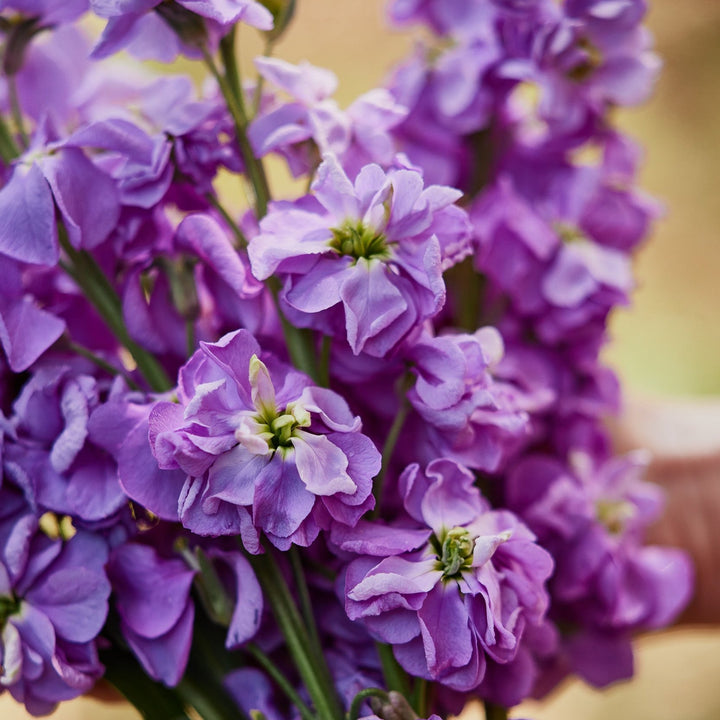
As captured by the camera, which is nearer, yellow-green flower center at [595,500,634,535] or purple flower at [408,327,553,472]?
purple flower at [408,327,553,472]

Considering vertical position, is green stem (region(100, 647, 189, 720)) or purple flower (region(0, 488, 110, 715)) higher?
purple flower (region(0, 488, 110, 715))

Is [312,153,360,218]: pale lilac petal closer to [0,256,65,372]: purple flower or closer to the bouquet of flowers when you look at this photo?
the bouquet of flowers

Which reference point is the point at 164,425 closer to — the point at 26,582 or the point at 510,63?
the point at 26,582

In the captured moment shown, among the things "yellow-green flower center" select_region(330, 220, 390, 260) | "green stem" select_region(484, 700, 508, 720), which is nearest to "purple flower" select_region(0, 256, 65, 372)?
"yellow-green flower center" select_region(330, 220, 390, 260)

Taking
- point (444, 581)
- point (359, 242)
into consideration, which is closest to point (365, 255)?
point (359, 242)

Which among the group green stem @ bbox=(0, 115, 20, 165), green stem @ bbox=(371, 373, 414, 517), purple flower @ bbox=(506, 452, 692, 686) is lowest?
purple flower @ bbox=(506, 452, 692, 686)

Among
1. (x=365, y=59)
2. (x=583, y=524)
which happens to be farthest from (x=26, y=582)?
(x=365, y=59)

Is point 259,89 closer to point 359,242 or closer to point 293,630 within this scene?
point 359,242
